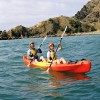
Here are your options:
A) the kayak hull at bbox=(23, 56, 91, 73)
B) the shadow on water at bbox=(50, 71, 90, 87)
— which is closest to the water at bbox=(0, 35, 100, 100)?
the shadow on water at bbox=(50, 71, 90, 87)

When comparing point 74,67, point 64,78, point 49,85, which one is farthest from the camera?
point 74,67

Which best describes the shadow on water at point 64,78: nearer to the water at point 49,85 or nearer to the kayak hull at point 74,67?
the water at point 49,85

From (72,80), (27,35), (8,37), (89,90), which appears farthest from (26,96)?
(27,35)

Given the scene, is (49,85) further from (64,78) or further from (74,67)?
(74,67)

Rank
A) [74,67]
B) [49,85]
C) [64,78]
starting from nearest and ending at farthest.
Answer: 1. [49,85]
2. [64,78]
3. [74,67]

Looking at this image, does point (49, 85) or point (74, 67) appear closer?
point (49, 85)

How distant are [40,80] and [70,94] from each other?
416 cm

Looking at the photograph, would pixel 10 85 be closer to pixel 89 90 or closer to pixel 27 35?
pixel 89 90

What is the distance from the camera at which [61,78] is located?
60.4ft

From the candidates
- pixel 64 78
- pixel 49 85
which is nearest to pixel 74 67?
pixel 64 78

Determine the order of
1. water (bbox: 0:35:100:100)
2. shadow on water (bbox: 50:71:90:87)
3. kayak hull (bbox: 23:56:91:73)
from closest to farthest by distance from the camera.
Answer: water (bbox: 0:35:100:100), shadow on water (bbox: 50:71:90:87), kayak hull (bbox: 23:56:91:73)

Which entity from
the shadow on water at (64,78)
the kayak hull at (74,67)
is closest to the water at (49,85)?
the shadow on water at (64,78)

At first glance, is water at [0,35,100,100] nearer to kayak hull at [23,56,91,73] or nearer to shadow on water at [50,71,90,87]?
shadow on water at [50,71,90,87]

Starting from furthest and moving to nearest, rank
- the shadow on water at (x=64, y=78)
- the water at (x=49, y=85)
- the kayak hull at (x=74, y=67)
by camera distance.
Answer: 1. the kayak hull at (x=74, y=67)
2. the shadow on water at (x=64, y=78)
3. the water at (x=49, y=85)
